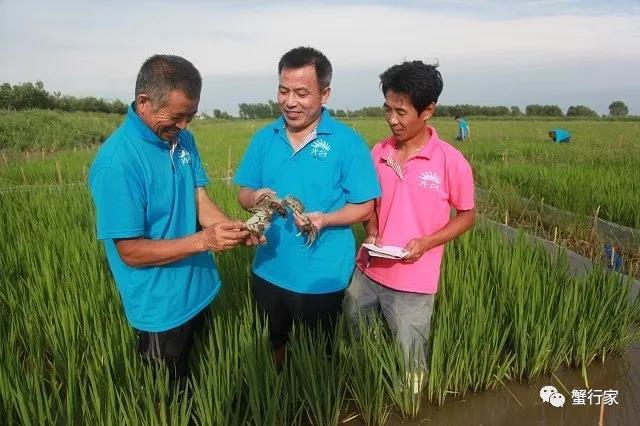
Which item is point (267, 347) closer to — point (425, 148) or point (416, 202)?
point (416, 202)

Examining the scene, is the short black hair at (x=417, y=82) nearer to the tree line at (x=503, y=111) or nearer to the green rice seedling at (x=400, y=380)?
the green rice seedling at (x=400, y=380)

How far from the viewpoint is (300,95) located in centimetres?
178

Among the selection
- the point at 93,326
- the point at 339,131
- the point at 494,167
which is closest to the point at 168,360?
the point at 93,326

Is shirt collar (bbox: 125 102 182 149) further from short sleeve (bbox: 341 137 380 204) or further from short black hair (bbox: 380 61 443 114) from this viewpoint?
short black hair (bbox: 380 61 443 114)

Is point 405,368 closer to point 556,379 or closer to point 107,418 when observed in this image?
point 556,379

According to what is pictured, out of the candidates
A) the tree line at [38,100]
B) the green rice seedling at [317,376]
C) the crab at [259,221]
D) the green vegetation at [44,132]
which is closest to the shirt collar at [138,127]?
the crab at [259,221]

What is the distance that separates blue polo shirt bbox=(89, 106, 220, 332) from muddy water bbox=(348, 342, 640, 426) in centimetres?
95

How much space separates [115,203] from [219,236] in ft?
1.04

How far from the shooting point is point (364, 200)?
1.83 metres

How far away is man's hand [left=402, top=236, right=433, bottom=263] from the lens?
1839 millimetres

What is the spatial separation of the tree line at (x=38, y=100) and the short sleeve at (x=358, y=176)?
81.9 feet

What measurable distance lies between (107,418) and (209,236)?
2.06ft

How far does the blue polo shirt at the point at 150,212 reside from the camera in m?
1.36

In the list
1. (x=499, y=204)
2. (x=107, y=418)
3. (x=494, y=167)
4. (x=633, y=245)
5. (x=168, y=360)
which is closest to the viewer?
(x=107, y=418)
